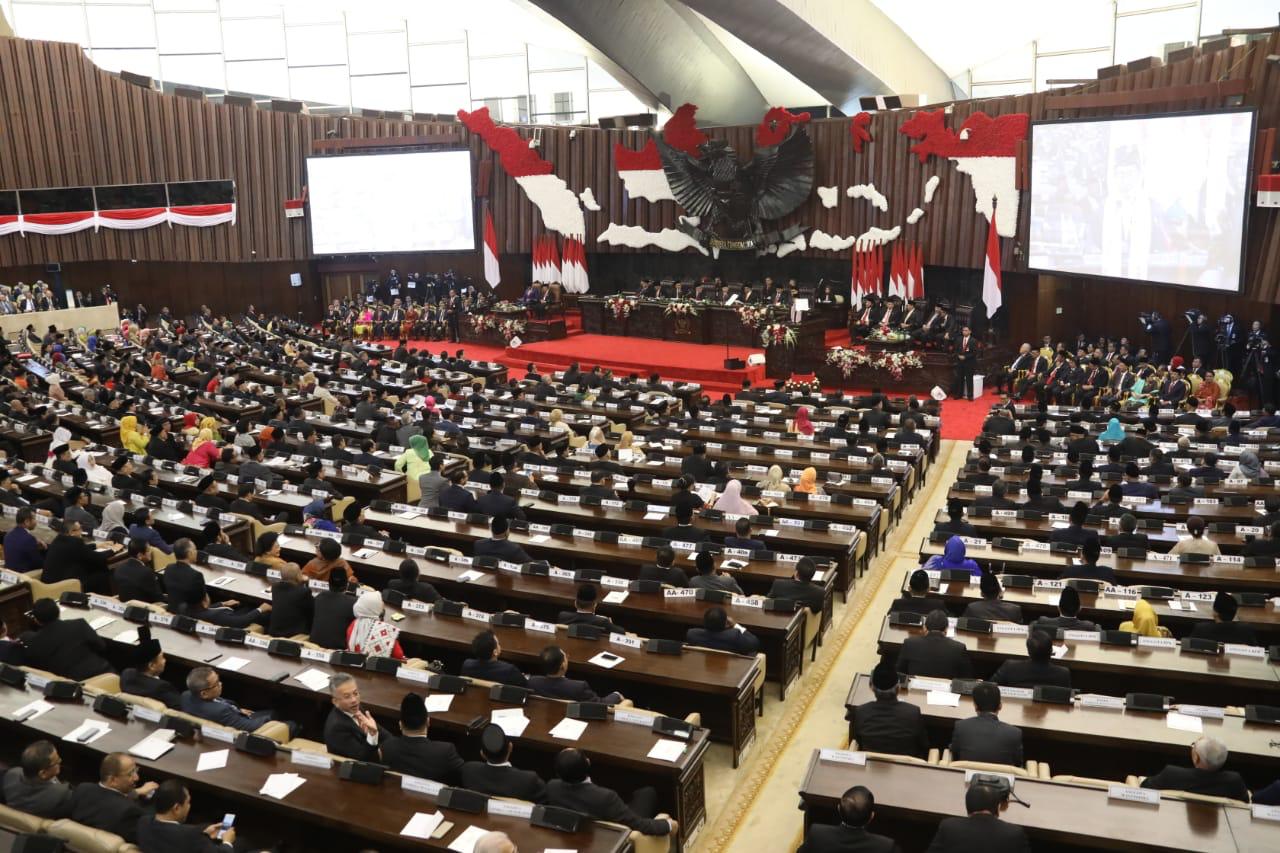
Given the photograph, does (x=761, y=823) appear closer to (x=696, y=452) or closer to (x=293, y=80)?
(x=696, y=452)

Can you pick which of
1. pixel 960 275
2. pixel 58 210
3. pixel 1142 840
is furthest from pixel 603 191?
pixel 1142 840

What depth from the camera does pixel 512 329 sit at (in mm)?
22938

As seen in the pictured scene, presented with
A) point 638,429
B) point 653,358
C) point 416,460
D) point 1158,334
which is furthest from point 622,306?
point 416,460

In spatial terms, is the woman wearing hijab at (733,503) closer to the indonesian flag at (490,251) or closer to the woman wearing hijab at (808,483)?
the woman wearing hijab at (808,483)

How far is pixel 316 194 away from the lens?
2555 cm

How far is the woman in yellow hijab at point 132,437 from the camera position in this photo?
40.6ft

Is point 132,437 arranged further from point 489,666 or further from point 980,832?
point 980,832

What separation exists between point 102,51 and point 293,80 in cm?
448

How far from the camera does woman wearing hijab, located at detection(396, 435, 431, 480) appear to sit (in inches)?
431

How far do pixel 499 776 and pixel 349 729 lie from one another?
3.02 feet

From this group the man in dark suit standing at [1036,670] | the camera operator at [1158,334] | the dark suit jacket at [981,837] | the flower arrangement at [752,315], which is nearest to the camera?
the dark suit jacket at [981,837]

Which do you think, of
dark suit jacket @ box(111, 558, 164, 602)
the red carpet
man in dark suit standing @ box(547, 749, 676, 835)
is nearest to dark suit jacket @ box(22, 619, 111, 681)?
dark suit jacket @ box(111, 558, 164, 602)

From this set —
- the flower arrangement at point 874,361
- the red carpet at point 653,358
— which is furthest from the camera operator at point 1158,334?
the flower arrangement at point 874,361

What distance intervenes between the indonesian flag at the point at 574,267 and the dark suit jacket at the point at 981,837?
21.3 metres
